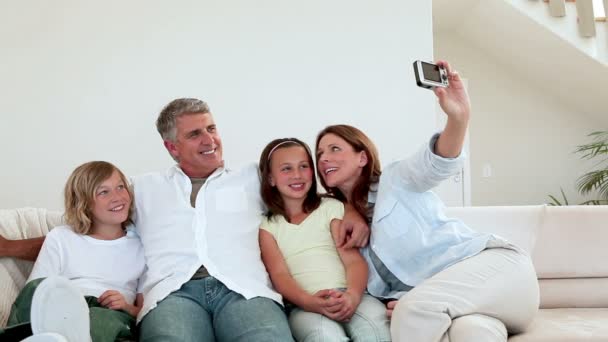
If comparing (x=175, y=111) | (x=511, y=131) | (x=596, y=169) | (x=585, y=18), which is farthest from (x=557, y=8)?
(x=175, y=111)

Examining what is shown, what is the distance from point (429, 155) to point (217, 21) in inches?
61.9

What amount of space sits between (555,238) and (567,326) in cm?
47

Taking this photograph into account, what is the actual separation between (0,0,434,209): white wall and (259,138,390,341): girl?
0.79 m

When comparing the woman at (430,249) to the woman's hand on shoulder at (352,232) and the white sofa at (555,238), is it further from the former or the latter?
the white sofa at (555,238)

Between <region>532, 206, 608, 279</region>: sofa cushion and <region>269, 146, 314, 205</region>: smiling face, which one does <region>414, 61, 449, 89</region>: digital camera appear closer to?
<region>269, 146, 314, 205</region>: smiling face

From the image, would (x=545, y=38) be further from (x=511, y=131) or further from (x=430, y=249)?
(x=430, y=249)

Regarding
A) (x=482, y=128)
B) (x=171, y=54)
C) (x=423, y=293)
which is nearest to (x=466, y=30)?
(x=482, y=128)

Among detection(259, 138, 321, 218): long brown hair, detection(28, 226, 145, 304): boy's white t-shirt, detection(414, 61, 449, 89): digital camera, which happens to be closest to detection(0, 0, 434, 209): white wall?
detection(259, 138, 321, 218): long brown hair

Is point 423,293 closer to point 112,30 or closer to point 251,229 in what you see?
point 251,229

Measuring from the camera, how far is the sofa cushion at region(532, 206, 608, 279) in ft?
7.70

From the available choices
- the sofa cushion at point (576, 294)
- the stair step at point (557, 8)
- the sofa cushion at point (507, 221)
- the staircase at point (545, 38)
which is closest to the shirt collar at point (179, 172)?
the sofa cushion at point (507, 221)

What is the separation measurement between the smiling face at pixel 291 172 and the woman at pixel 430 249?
56mm

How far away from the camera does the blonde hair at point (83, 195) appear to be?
2125 millimetres

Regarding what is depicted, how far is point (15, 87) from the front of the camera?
288 centimetres
